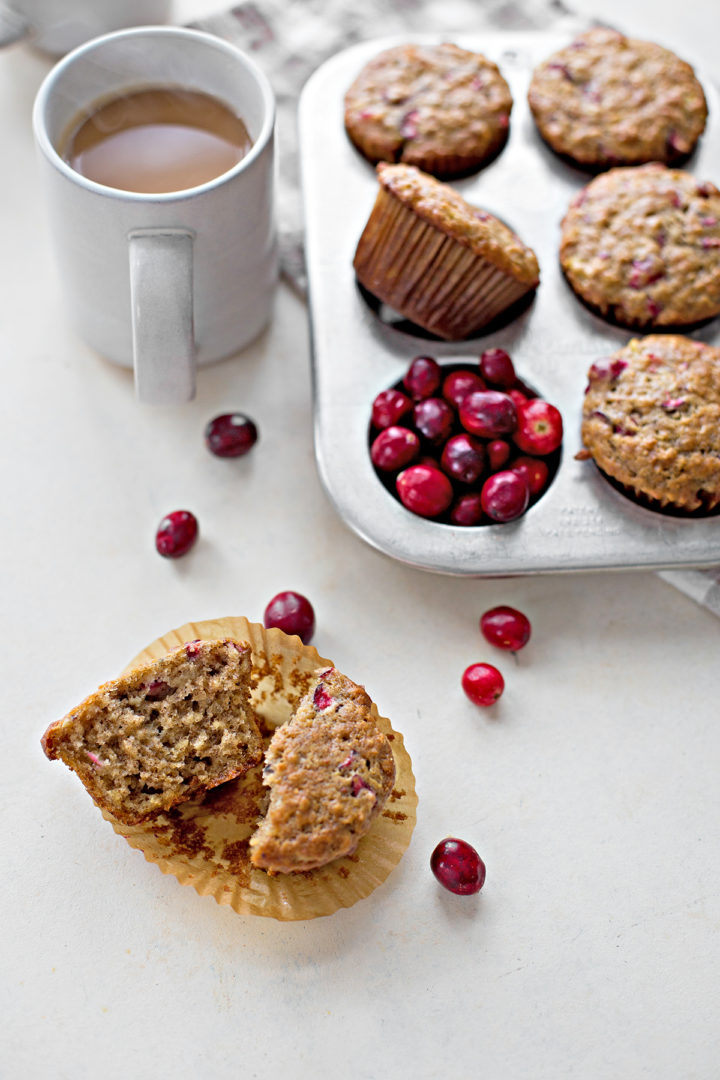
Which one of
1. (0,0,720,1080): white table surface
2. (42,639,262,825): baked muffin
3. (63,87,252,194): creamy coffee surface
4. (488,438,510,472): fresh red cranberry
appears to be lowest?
(0,0,720,1080): white table surface

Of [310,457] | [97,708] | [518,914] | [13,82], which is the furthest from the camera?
[13,82]

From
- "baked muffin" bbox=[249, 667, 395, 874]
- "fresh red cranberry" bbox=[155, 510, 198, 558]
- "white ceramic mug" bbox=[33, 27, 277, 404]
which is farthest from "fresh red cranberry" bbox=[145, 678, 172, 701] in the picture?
"white ceramic mug" bbox=[33, 27, 277, 404]

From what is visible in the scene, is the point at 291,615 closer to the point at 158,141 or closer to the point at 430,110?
the point at 158,141

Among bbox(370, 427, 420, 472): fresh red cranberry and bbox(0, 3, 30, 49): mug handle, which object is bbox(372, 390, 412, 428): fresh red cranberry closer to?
bbox(370, 427, 420, 472): fresh red cranberry

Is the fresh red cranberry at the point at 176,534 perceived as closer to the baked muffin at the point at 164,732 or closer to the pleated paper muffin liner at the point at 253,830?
the pleated paper muffin liner at the point at 253,830

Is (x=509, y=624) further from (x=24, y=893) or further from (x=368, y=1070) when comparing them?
(x=24, y=893)

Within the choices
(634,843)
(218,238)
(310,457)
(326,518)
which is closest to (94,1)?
(218,238)

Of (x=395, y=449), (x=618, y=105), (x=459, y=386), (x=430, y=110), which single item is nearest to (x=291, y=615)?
(x=395, y=449)
